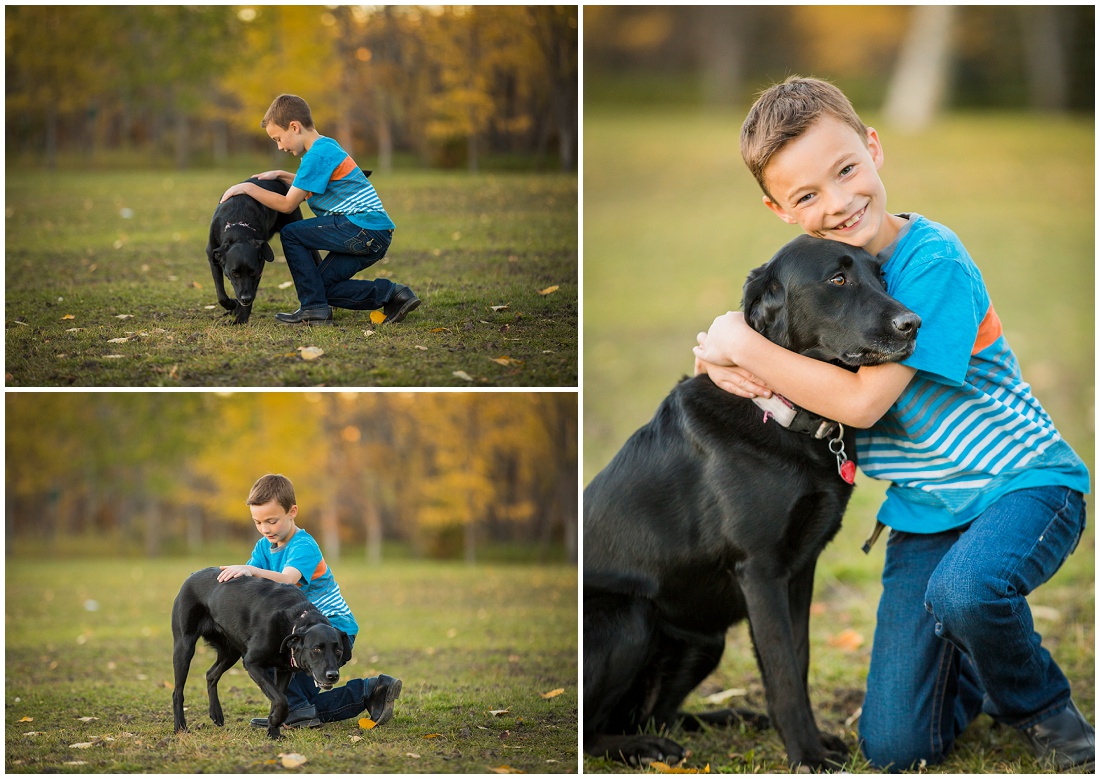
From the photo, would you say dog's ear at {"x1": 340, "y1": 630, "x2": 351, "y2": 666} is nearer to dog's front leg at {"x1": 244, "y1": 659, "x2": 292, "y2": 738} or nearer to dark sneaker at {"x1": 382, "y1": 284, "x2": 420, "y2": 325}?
dog's front leg at {"x1": 244, "y1": 659, "x2": 292, "y2": 738}

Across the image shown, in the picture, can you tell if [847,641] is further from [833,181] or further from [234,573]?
[234,573]

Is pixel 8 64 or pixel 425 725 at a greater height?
pixel 8 64

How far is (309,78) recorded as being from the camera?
134 inches

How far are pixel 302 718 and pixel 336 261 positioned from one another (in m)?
1.37

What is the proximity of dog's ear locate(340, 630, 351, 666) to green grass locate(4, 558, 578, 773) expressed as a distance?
0.25 meters

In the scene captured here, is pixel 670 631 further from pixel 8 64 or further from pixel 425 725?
pixel 8 64

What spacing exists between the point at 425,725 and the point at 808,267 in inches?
70.5

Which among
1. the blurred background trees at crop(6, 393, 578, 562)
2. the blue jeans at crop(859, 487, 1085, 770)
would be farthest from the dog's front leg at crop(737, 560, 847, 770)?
the blurred background trees at crop(6, 393, 578, 562)

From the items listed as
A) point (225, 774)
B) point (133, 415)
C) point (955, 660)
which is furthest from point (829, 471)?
point (133, 415)

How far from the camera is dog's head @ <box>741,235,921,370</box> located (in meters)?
2.51

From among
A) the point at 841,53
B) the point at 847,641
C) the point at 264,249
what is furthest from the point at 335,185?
the point at 841,53

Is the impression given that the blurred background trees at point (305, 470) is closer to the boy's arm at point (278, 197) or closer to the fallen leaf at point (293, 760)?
the boy's arm at point (278, 197)

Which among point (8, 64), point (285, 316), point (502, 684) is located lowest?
point (502, 684)

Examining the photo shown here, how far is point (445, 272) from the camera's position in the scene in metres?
Result: 3.24
